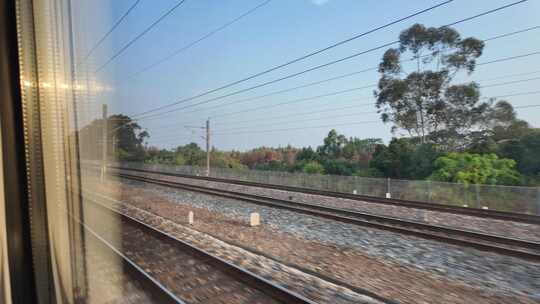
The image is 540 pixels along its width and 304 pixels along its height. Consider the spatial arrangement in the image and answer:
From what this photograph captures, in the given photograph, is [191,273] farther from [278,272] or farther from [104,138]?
[104,138]

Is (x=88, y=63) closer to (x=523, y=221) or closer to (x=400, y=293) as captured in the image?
(x=400, y=293)

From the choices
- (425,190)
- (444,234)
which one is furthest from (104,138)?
(425,190)

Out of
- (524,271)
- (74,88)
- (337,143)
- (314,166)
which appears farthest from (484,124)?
(314,166)

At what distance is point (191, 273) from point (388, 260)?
2.57 meters

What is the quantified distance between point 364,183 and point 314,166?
3.84 meters

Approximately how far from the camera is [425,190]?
9656 mm

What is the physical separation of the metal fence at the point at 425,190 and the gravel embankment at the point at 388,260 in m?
2.40

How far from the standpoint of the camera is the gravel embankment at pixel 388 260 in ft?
10.9

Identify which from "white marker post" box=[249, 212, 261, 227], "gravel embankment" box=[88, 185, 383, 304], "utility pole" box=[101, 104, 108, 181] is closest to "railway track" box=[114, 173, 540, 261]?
"utility pole" box=[101, 104, 108, 181]

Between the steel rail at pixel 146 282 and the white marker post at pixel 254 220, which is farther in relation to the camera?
the white marker post at pixel 254 220

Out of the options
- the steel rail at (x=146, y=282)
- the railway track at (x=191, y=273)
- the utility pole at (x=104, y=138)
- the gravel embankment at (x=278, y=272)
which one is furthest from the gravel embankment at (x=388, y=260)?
the utility pole at (x=104, y=138)

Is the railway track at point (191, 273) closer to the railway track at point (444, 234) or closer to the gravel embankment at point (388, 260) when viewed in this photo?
the gravel embankment at point (388, 260)

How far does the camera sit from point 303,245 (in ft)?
17.1

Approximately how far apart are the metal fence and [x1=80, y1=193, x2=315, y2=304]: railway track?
1214 millimetres
